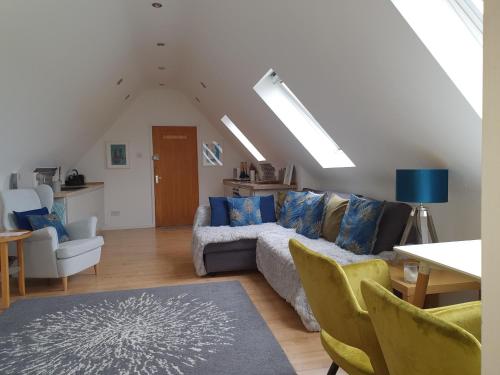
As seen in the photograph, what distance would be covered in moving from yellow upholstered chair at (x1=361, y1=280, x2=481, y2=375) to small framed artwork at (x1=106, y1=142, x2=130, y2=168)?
6.23 m

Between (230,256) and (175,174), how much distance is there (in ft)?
11.7

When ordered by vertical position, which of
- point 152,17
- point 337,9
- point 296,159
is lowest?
point 296,159

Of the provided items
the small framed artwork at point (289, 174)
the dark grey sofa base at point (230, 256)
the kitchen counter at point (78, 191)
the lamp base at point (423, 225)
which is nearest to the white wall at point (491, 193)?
the lamp base at point (423, 225)

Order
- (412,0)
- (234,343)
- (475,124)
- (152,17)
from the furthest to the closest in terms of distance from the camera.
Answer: (152,17) < (234,343) < (475,124) < (412,0)

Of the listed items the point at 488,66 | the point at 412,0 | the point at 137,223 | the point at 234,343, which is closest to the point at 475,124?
the point at 412,0

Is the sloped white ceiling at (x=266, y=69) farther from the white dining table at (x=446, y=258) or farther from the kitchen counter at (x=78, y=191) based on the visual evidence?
the white dining table at (x=446, y=258)

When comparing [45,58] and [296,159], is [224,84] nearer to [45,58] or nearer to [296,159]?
[296,159]

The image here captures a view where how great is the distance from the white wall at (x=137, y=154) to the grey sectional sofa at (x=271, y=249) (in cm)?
285

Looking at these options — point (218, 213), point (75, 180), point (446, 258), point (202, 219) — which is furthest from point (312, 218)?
point (75, 180)

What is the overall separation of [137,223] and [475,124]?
5.96 m

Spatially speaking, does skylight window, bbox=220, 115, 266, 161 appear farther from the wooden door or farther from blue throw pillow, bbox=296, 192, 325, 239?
blue throw pillow, bbox=296, 192, 325, 239

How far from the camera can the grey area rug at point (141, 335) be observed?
6.78 feet

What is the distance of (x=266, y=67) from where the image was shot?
326cm

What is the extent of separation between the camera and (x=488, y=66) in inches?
23.5
